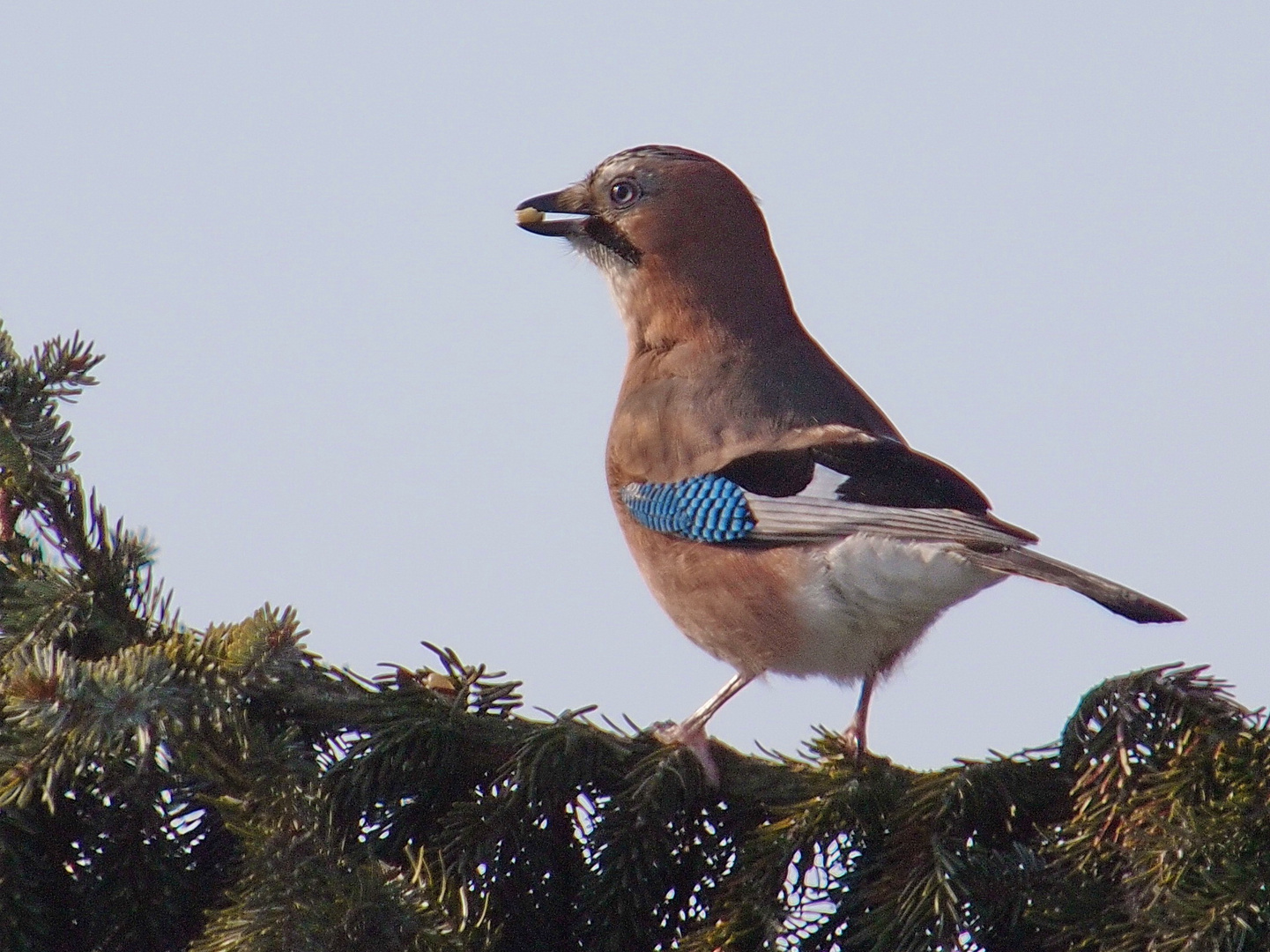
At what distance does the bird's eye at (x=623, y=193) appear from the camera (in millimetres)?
4777

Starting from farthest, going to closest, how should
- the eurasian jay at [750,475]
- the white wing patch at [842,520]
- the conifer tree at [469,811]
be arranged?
the eurasian jay at [750,475] → the white wing patch at [842,520] → the conifer tree at [469,811]

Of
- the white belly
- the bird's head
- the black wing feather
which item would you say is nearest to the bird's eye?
the bird's head

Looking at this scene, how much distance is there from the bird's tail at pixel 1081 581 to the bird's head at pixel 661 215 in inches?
73.6

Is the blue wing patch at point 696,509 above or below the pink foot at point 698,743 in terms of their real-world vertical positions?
above

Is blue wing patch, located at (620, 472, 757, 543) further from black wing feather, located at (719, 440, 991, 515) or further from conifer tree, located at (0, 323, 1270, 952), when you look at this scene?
conifer tree, located at (0, 323, 1270, 952)

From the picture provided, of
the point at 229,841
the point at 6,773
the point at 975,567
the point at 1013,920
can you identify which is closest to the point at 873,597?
the point at 975,567

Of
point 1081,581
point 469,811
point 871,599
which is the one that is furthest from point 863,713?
point 469,811

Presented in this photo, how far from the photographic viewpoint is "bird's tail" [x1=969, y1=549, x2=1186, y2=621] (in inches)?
99.5

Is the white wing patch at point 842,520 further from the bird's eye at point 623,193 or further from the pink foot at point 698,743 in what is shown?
the bird's eye at point 623,193

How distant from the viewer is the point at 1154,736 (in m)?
2.21

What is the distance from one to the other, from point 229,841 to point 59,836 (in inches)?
9.2

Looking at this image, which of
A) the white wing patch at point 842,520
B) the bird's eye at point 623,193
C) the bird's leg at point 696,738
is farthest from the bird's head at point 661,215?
the bird's leg at point 696,738

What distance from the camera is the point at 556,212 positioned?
491 centimetres

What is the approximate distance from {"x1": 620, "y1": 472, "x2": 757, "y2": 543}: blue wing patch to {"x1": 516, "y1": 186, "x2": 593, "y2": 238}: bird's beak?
1.16 m
